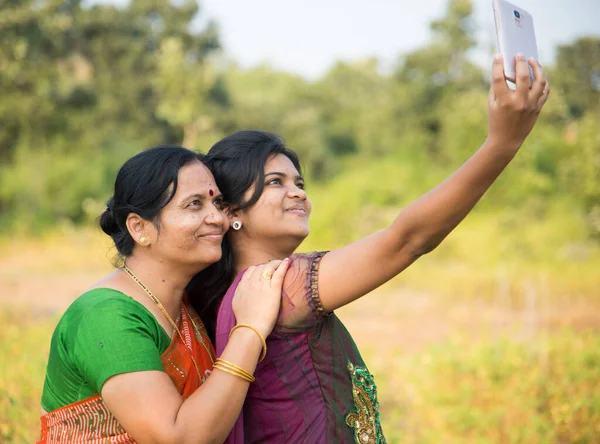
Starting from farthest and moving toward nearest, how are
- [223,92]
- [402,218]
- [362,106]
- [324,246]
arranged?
[362,106]
[223,92]
[324,246]
[402,218]

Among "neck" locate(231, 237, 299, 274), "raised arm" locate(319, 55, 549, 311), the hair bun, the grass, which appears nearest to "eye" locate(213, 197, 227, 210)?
"neck" locate(231, 237, 299, 274)

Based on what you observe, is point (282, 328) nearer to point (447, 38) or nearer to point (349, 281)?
point (349, 281)

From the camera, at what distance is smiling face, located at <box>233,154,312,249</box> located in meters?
2.04

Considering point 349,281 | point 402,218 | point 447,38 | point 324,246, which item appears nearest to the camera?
point 402,218

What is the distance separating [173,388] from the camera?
1.73 meters

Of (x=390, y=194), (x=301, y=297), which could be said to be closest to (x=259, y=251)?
(x=301, y=297)

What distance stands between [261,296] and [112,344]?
1.29 ft

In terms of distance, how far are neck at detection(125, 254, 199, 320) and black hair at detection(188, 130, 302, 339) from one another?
0.14 meters

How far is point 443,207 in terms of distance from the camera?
1565 millimetres

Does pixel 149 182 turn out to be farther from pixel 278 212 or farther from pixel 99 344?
pixel 99 344

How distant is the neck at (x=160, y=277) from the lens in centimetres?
204

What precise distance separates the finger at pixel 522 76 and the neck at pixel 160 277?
111cm

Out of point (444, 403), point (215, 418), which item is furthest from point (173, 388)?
point (444, 403)

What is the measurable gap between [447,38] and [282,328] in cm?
1937
